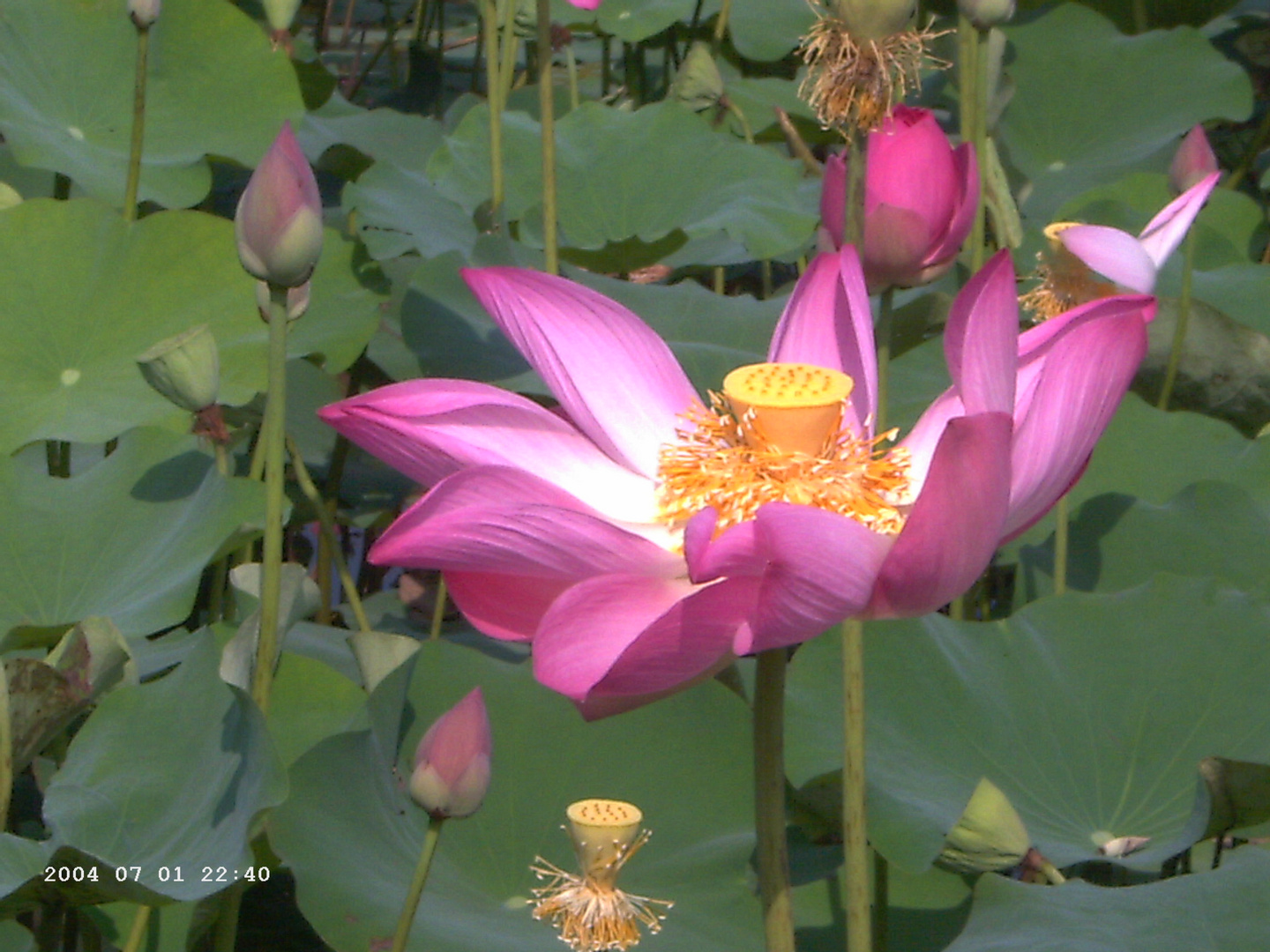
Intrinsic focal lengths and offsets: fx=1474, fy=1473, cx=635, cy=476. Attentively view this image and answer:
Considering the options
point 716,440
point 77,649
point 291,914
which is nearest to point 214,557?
point 77,649

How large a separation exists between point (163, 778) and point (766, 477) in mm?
494

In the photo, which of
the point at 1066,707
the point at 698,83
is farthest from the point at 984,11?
the point at 698,83

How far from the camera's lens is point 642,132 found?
198cm

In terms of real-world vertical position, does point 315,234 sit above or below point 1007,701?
above

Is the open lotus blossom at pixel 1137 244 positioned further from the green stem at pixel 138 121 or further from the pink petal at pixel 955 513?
the green stem at pixel 138 121

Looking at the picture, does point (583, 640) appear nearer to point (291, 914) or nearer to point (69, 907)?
point (69, 907)

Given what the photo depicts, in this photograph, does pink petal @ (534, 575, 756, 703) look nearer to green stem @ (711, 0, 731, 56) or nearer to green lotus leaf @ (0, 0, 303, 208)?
green lotus leaf @ (0, 0, 303, 208)

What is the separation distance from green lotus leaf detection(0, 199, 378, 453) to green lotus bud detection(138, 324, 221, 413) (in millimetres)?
363

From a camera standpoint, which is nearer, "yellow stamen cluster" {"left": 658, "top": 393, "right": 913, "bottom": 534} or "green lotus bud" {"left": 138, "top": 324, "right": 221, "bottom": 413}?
"yellow stamen cluster" {"left": 658, "top": 393, "right": 913, "bottom": 534}

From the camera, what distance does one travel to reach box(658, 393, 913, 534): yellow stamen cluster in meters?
0.71

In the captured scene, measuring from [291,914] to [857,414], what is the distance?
32.1 inches

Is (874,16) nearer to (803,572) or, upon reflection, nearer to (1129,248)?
(1129,248)

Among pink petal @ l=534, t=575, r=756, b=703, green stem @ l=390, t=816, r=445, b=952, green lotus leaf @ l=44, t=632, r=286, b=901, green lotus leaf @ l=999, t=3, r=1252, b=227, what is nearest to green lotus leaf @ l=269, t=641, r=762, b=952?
green lotus leaf @ l=44, t=632, r=286, b=901

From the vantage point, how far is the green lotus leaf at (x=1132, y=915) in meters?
0.68
